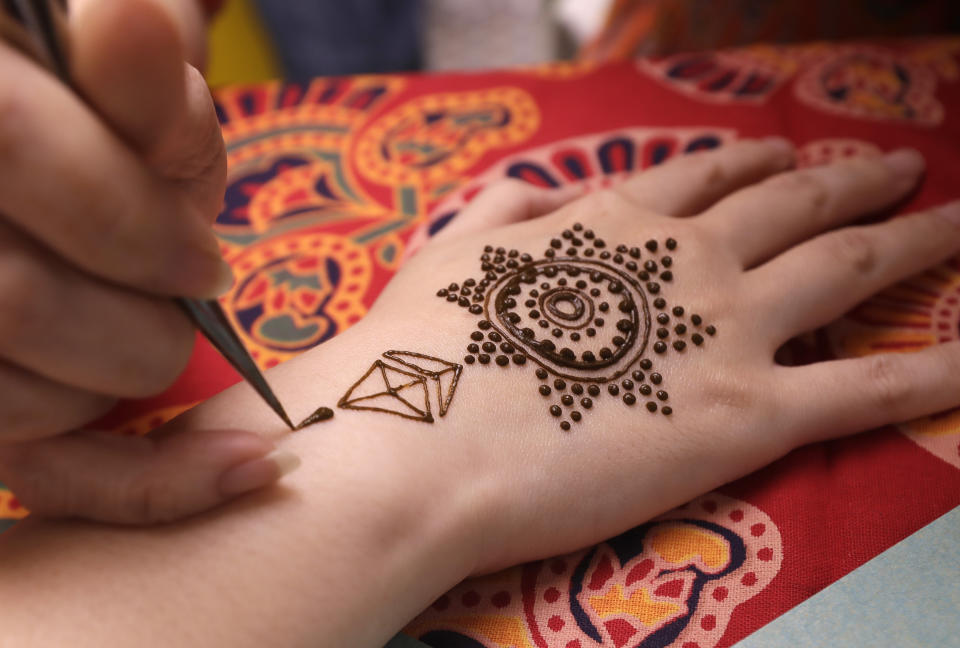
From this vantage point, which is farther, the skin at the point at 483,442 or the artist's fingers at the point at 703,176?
the artist's fingers at the point at 703,176

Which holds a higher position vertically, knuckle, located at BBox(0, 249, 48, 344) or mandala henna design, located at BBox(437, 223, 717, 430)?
knuckle, located at BBox(0, 249, 48, 344)

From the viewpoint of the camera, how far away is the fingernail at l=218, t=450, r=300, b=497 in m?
0.71

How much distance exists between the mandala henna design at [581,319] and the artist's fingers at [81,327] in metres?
0.38

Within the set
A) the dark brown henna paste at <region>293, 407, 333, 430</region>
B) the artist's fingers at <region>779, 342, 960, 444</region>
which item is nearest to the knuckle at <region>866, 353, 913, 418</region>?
the artist's fingers at <region>779, 342, 960, 444</region>

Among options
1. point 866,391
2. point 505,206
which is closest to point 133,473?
point 505,206

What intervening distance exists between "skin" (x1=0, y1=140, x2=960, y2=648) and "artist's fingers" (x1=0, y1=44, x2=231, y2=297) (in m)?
0.25

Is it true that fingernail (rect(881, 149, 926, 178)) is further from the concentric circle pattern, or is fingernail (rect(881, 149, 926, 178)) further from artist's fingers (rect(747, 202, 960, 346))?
the concentric circle pattern

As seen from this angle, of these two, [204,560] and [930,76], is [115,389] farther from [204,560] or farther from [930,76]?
[930,76]

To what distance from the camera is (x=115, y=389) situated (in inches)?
23.7

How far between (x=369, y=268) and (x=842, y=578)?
2.65 feet

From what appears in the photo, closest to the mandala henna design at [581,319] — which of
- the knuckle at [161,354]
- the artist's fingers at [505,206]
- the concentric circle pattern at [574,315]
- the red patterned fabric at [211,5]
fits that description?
the concentric circle pattern at [574,315]

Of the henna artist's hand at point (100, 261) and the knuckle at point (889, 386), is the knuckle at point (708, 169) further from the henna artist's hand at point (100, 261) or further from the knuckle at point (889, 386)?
the henna artist's hand at point (100, 261)

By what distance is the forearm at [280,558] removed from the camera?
669 millimetres

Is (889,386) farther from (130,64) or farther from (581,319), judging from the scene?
(130,64)
